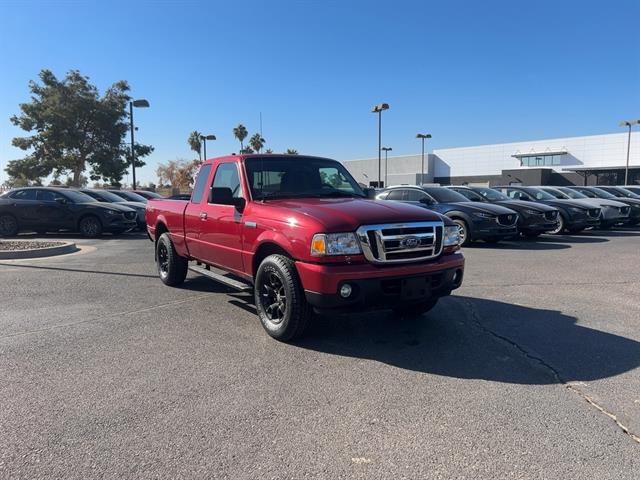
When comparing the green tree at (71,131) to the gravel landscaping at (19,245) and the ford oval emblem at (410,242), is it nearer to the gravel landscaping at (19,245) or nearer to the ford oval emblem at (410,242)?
the gravel landscaping at (19,245)

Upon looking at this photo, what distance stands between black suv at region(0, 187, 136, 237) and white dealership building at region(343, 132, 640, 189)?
5674cm

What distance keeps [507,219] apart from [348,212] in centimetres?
905

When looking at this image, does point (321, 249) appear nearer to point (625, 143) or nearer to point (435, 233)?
point (435, 233)

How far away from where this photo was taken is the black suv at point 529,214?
13.6 meters

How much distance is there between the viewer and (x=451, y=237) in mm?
5113

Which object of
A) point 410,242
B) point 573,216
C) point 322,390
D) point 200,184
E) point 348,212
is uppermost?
point 200,184

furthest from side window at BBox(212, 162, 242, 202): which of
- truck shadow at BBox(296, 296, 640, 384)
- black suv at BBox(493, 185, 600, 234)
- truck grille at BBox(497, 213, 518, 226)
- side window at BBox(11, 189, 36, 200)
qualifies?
black suv at BBox(493, 185, 600, 234)

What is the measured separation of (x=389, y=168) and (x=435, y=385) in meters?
88.4

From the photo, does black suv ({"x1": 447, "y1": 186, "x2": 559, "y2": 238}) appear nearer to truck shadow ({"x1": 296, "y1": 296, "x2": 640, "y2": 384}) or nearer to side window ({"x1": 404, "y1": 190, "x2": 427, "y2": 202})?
side window ({"x1": 404, "y1": 190, "x2": 427, "y2": 202})

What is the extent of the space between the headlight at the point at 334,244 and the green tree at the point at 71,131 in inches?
1341

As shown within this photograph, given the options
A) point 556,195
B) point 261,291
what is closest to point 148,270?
point 261,291

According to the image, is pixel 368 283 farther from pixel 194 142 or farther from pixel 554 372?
pixel 194 142

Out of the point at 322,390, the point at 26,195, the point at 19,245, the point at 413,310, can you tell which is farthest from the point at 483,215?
the point at 26,195

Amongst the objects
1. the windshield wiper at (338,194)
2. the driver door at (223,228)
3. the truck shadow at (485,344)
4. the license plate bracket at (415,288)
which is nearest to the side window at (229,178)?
the driver door at (223,228)
